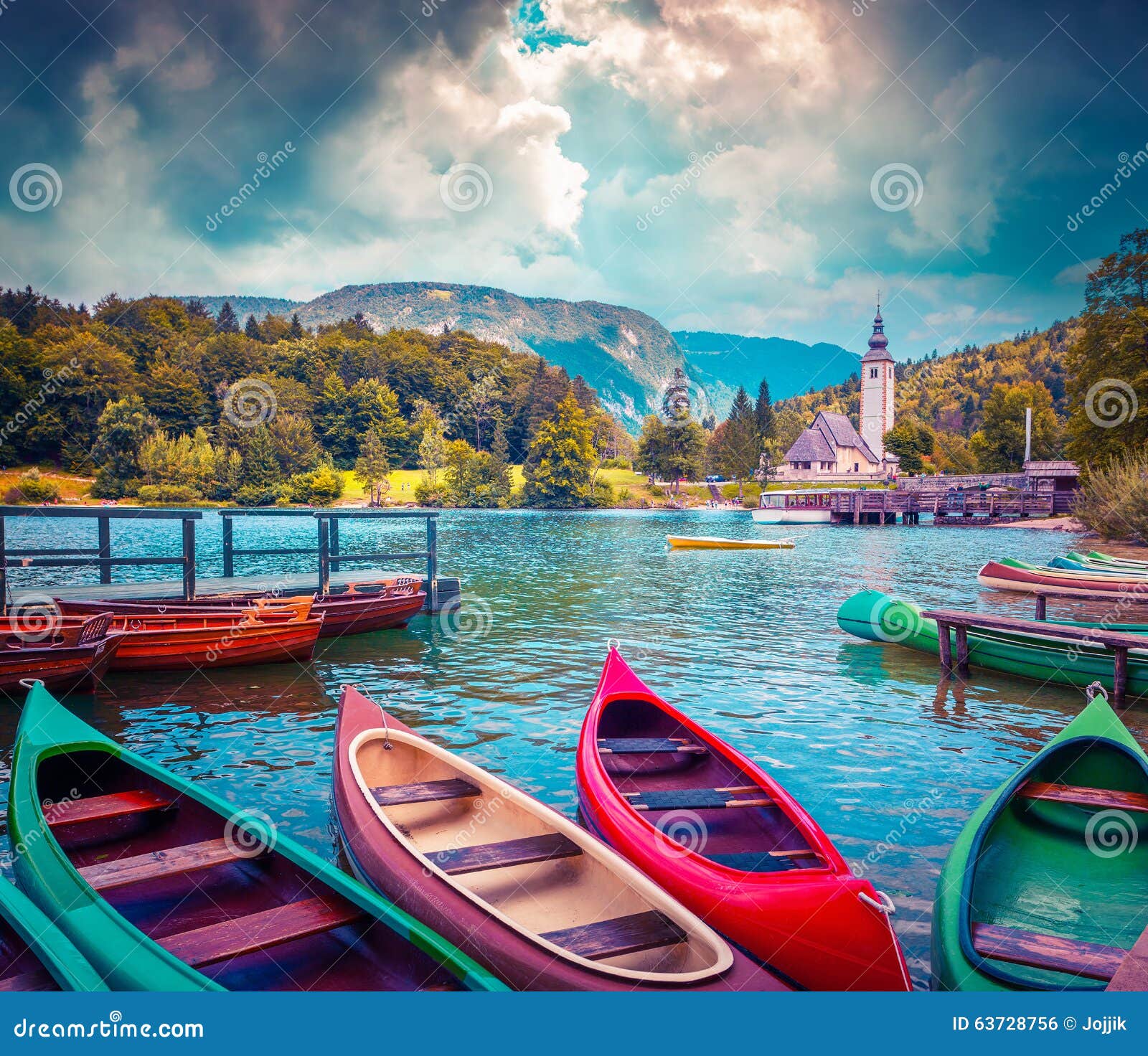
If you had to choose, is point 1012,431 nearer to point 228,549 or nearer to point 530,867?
point 228,549

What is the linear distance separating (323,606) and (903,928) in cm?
1430

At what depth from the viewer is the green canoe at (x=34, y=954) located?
12.7 ft

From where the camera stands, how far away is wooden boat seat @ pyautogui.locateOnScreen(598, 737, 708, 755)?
7.50 meters

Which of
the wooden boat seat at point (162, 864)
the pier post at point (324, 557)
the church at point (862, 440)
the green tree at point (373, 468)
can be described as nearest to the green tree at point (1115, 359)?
the pier post at point (324, 557)

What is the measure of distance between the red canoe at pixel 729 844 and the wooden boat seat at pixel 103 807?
3613 mm

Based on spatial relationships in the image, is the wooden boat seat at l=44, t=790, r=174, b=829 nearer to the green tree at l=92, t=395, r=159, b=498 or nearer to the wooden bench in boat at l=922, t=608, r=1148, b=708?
the wooden bench in boat at l=922, t=608, r=1148, b=708

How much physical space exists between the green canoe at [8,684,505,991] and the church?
108837 millimetres

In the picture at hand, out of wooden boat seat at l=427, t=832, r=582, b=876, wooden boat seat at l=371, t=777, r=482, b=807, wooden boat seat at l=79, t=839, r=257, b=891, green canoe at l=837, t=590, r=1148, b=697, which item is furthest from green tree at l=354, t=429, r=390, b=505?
A: wooden boat seat at l=427, t=832, r=582, b=876

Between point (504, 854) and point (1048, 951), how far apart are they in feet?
11.1

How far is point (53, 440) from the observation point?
9088cm

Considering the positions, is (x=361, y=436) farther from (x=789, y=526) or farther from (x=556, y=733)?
(x=556, y=733)

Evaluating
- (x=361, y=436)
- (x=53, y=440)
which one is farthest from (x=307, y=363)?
(x=53, y=440)

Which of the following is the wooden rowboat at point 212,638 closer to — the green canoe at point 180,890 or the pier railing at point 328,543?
the pier railing at point 328,543

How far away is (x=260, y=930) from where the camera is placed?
4.30 metres
